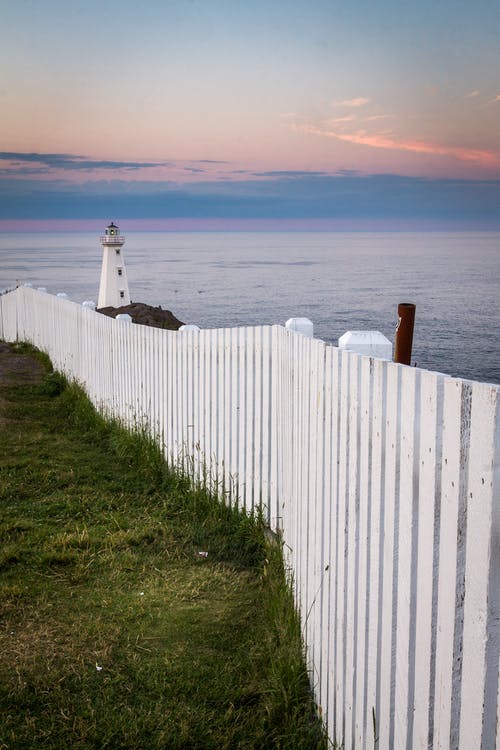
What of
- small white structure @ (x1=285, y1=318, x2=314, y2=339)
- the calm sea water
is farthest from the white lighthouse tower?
small white structure @ (x1=285, y1=318, x2=314, y2=339)

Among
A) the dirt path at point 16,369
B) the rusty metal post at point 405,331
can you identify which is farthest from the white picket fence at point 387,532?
the dirt path at point 16,369

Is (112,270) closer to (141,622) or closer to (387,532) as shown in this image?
(141,622)

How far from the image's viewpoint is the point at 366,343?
12.5 feet

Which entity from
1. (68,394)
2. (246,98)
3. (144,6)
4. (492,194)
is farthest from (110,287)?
(68,394)

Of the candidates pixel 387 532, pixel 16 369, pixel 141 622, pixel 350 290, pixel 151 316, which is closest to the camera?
pixel 387 532

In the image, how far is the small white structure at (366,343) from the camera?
3.81 metres

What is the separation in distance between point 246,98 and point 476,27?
2579cm

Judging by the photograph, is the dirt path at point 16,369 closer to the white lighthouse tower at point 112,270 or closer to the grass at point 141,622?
the grass at point 141,622

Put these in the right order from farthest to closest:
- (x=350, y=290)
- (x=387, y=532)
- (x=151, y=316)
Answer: (x=350, y=290) < (x=151, y=316) < (x=387, y=532)

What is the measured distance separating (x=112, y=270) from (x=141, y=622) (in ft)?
147

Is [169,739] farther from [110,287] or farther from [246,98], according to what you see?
[246,98]

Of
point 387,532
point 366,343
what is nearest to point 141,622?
point 366,343

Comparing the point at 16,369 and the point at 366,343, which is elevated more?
the point at 366,343

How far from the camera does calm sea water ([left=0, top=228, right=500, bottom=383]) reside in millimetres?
33531
